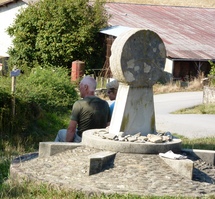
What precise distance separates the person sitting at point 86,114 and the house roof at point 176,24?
80.9ft

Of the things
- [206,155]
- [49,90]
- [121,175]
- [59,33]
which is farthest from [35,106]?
[59,33]

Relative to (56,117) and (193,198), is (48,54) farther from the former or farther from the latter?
(193,198)

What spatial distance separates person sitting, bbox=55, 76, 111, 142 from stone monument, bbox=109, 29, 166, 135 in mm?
582

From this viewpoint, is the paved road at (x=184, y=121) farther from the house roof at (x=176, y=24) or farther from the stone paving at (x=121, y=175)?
the house roof at (x=176, y=24)

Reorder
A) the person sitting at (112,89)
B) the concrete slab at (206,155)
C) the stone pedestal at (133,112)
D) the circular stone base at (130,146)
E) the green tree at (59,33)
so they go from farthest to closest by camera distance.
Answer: the green tree at (59,33), the person sitting at (112,89), the concrete slab at (206,155), the stone pedestal at (133,112), the circular stone base at (130,146)

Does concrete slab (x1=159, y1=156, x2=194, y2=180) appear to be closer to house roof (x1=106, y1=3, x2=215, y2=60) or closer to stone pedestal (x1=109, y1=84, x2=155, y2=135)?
stone pedestal (x1=109, y1=84, x2=155, y2=135)

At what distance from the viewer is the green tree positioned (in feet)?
118

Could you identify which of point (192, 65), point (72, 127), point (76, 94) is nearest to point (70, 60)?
point (192, 65)

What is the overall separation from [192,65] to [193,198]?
1126 inches

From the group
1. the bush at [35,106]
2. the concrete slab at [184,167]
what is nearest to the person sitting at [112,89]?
the concrete slab at [184,167]

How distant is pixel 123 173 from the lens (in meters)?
8.06

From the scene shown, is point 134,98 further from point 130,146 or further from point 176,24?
point 176,24

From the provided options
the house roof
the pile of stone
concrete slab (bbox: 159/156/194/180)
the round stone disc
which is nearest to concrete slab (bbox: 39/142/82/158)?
the pile of stone

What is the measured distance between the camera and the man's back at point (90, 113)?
30.6 ft
